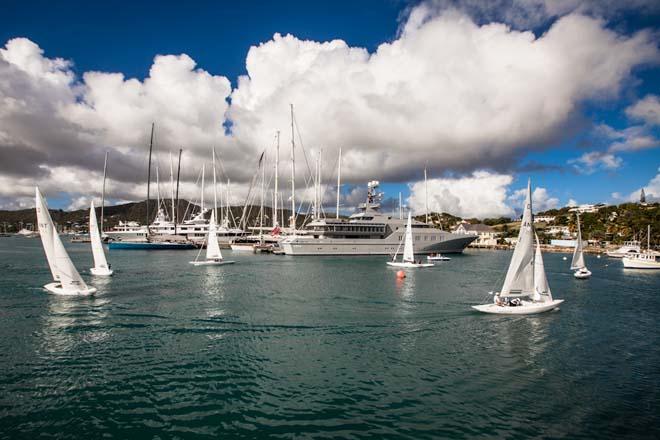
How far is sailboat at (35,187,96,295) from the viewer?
1083 inches

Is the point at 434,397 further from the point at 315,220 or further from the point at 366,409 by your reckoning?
the point at 315,220

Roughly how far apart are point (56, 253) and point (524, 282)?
35.2m

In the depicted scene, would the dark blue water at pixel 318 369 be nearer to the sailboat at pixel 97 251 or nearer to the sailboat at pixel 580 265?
the sailboat at pixel 97 251

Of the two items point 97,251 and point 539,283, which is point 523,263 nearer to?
point 539,283

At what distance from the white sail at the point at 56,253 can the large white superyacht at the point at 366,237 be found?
56834 mm

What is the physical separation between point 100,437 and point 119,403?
6.99 ft

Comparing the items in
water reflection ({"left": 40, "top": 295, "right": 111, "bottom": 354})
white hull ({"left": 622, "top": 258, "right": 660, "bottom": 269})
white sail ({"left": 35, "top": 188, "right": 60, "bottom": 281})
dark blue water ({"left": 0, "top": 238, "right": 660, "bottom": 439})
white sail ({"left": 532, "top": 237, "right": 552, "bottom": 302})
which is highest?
white sail ({"left": 35, "top": 188, "right": 60, "bottom": 281})

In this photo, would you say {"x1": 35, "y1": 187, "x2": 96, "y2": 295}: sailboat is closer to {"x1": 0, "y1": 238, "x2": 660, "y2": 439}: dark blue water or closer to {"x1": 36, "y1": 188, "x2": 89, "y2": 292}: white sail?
{"x1": 36, "y1": 188, "x2": 89, "y2": 292}: white sail

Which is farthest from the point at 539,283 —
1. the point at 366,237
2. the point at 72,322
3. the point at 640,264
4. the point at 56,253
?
the point at 366,237

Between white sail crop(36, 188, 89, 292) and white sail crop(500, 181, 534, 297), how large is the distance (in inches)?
1290

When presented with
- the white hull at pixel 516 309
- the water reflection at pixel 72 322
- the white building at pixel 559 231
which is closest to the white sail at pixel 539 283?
the white hull at pixel 516 309

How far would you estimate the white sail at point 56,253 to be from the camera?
2747cm

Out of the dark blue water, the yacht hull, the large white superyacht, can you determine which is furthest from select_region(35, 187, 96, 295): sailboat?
the yacht hull

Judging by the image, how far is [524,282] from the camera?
89.6ft
